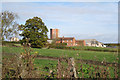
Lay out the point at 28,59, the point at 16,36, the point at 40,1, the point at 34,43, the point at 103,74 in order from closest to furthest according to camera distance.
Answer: the point at 40,1
the point at 103,74
the point at 28,59
the point at 34,43
the point at 16,36

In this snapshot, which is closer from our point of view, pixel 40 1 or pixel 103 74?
pixel 40 1

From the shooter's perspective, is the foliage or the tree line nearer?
the foliage

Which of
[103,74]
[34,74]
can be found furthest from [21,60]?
[103,74]

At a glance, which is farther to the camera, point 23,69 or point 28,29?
point 28,29

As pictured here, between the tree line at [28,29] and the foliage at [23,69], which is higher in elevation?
the tree line at [28,29]

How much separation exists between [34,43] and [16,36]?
3240mm

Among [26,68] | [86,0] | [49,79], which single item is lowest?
[49,79]

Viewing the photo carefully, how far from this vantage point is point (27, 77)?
2473 millimetres

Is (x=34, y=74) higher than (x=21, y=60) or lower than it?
lower

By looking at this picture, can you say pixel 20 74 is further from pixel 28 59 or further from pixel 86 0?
pixel 86 0

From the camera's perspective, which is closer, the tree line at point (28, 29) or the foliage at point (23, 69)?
the foliage at point (23, 69)

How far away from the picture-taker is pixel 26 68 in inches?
105

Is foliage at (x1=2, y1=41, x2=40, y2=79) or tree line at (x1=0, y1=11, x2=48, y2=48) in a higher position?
tree line at (x1=0, y1=11, x2=48, y2=48)

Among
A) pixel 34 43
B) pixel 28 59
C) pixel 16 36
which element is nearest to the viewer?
pixel 28 59
